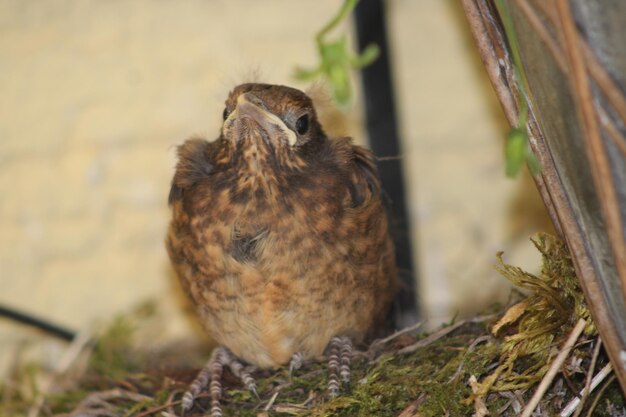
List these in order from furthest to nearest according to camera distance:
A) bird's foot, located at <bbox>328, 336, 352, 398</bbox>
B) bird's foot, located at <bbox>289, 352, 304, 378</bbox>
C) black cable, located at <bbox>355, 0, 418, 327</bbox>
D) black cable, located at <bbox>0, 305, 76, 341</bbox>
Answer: black cable, located at <bbox>355, 0, 418, 327</bbox> → black cable, located at <bbox>0, 305, 76, 341</bbox> → bird's foot, located at <bbox>289, 352, 304, 378</bbox> → bird's foot, located at <bbox>328, 336, 352, 398</bbox>

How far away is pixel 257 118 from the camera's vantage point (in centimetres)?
140

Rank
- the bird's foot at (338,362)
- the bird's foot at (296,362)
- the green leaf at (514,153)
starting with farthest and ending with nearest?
the bird's foot at (296,362) → the bird's foot at (338,362) → the green leaf at (514,153)

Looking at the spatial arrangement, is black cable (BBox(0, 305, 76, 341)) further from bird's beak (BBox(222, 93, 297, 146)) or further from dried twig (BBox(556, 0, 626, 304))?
dried twig (BBox(556, 0, 626, 304))

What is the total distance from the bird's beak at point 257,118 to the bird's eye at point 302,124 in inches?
0.9

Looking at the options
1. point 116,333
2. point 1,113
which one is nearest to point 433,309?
point 116,333

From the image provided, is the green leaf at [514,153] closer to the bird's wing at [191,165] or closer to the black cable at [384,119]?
the bird's wing at [191,165]

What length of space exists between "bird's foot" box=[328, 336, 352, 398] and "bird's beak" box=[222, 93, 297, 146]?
0.39 meters

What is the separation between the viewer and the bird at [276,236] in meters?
1.44

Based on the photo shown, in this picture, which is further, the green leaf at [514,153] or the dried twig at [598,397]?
the dried twig at [598,397]

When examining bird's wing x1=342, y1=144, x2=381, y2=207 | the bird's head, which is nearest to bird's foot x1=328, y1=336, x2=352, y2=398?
bird's wing x1=342, y1=144, x2=381, y2=207

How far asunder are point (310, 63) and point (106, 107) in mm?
564

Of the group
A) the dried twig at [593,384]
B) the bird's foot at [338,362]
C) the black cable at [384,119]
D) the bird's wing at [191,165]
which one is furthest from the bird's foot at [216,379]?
the black cable at [384,119]

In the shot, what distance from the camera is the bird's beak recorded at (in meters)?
1.39

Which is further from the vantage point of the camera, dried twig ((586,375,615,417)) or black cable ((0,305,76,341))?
black cable ((0,305,76,341))
